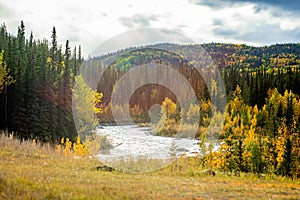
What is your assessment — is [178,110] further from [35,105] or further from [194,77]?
[35,105]

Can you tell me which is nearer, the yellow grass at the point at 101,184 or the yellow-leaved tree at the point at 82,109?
the yellow grass at the point at 101,184

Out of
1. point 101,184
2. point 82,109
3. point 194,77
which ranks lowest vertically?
point 101,184

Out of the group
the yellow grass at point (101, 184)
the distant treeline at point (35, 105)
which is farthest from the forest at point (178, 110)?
the yellow grass at point (101, 184)

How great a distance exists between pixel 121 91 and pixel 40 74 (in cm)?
6136

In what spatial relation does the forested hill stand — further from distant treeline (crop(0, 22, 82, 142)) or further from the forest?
distant treeline (crop(0, 22, 82, 142))

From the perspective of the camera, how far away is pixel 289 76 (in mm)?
70438

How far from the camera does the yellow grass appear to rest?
1103cm

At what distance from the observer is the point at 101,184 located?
44.7 ft

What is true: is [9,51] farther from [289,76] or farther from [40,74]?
[289,76]

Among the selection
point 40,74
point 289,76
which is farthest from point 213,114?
point 40,74

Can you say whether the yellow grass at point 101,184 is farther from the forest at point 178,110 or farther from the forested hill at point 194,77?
the forested hill at point 194,77

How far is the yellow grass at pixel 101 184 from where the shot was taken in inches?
434

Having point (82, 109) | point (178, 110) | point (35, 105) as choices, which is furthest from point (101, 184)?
point (178, 110)

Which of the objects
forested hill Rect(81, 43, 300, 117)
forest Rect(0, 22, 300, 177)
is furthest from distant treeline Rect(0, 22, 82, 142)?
forested hill Rect(81, 43, 300, 117)
